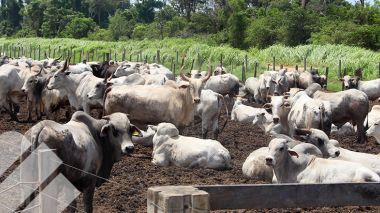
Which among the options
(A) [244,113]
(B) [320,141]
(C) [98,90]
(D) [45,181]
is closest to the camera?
(D) [45,181]

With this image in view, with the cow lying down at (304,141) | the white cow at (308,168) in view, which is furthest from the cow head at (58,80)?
the white cow at (308,168)

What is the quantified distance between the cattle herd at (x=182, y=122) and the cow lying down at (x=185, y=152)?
17 millimetres

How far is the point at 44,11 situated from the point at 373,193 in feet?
266

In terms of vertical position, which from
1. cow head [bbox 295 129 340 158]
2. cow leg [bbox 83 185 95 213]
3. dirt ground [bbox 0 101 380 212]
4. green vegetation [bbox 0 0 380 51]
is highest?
green vegetation [bbox 0 0 380 51]

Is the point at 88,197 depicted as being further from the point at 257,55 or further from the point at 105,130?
the point at 257,55

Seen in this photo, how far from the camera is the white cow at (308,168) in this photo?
8.12 metres

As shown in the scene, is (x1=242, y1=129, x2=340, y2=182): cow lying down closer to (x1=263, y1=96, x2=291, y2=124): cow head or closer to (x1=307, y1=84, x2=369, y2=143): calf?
(x1=263, y1=96, x2=291, y2=124): cow head

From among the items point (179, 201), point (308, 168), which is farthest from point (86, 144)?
point (179, 201)

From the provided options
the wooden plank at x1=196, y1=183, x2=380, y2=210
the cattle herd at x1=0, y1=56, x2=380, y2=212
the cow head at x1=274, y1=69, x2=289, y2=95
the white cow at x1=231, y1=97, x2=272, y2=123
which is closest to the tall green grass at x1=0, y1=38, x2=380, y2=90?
the cow head at x1=274, y1=69, x2=289, y2=95

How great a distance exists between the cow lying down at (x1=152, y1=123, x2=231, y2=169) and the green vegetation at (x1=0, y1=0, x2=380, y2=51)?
3099 cm

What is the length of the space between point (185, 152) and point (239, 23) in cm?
3906

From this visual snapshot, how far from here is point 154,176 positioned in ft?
32.8

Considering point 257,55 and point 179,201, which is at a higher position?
point 179,201

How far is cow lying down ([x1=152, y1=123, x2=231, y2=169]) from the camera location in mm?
10664
